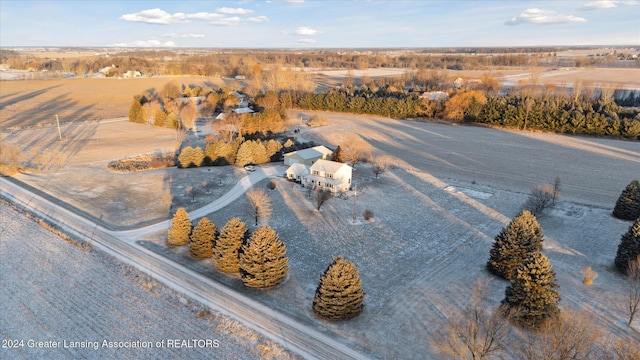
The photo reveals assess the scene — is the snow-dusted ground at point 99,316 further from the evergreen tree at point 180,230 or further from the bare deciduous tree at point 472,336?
the bare deciduous tree at point 472,336

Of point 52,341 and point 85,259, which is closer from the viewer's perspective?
point 52,341

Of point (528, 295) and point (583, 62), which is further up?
point (583, 62)

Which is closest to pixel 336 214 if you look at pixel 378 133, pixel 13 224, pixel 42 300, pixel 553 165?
pixel 42 300

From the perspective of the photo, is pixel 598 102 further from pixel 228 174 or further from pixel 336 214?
pixel 228 174

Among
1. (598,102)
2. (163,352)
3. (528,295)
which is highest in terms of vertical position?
(598,102)

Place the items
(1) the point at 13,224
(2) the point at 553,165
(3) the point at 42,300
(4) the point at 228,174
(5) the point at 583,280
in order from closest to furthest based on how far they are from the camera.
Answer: (3) the point at 42,300 < (5) the point at 583,280 < (1) the point at 13,224 < (4) the point at 228,174 < (2) the point at 553,165

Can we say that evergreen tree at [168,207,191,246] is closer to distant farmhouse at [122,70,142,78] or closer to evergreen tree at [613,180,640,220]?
evergreen tree at [613,180,640,220]

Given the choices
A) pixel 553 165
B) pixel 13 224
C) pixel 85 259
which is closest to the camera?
pixel 85 259
